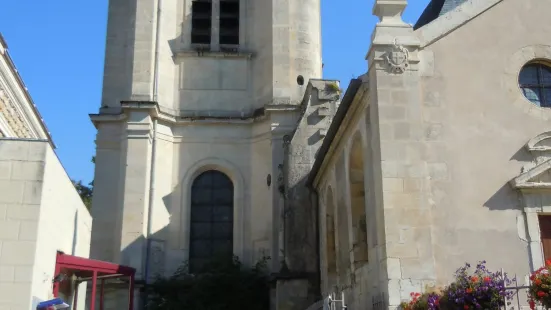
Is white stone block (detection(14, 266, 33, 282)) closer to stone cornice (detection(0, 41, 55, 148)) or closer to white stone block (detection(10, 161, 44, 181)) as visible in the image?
white stone block (detection(10, 161, 44, 181))

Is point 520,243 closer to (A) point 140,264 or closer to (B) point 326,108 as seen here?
(B) point 326,108

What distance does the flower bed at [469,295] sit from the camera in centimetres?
898

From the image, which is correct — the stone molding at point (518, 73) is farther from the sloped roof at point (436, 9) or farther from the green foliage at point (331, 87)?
the green foliage at point (331, 87)

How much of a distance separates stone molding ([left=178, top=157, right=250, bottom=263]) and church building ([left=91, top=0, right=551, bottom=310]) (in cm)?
6

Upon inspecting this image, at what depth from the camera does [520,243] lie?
10.8 metres

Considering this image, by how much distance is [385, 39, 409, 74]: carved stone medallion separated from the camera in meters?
11.3

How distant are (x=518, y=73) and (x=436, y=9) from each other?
617 centimetres

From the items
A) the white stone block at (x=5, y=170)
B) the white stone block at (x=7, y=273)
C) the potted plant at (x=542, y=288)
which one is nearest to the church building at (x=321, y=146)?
the potted plant at (x=542, y=288)

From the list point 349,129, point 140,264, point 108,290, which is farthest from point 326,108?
point 108,290

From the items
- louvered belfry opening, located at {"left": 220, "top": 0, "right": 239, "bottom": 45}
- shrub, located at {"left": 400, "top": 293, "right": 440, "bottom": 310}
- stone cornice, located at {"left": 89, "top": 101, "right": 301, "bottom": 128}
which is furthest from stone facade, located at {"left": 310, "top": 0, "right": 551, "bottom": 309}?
louvered belfry opening, located at {"left": 220, "top": 0, "right": 239, "bottom": 45}

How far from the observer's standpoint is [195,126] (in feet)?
72.0

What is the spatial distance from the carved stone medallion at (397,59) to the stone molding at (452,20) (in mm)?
432

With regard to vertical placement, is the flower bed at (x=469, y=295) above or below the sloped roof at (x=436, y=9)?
below

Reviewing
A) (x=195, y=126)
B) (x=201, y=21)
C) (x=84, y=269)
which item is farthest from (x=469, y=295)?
(x=201, y=21)
